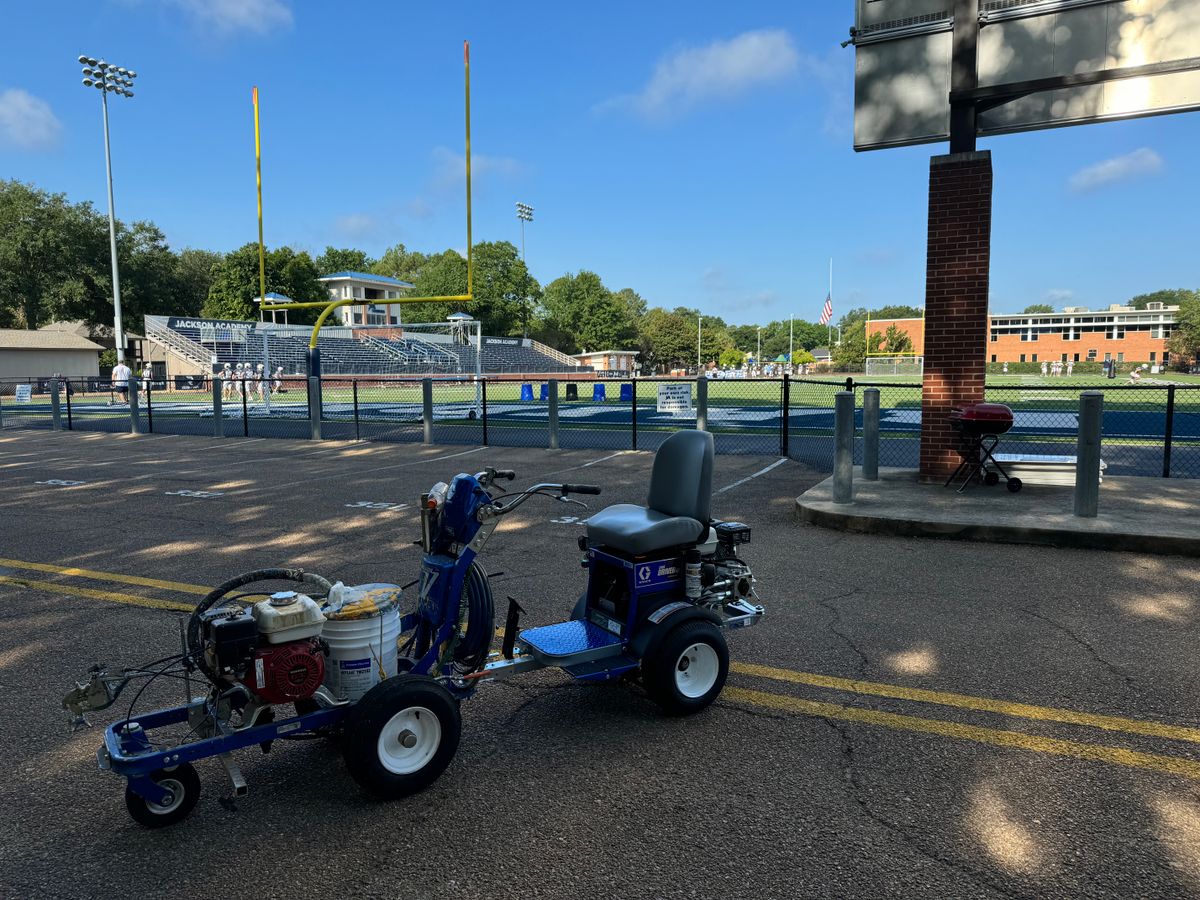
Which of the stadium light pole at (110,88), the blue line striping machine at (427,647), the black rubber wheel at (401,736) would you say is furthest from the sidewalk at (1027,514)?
the stadium light pole at (110,88)

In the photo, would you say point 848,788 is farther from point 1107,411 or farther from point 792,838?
point 1107,411

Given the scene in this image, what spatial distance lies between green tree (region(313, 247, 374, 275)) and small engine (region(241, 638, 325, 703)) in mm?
108700

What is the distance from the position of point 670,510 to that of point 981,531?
4.50 m

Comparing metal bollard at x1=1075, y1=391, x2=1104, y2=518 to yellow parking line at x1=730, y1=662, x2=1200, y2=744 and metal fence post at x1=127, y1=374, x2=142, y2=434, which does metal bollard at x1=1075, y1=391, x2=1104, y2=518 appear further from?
metal fence post at x1=127, y1=374, x2=142, y2=434

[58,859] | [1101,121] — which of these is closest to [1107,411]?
[1101,121]

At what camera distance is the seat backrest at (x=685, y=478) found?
4.14m

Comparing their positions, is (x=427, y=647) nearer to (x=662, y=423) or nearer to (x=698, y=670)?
(x=698, y=670)

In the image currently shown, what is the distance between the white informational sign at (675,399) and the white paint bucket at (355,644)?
12.7 meters

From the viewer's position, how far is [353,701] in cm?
322

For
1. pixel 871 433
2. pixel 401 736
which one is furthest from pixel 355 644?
pixel 871 433

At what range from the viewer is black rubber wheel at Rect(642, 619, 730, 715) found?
3779 mm

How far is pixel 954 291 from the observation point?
9.53 m

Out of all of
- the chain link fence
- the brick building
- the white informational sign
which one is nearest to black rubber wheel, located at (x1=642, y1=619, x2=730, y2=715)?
the chain link fence

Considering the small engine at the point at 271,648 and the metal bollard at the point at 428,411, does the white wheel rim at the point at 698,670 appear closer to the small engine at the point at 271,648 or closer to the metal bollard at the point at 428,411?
the small engine at the point at 271,648
